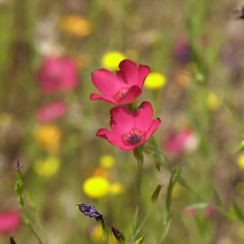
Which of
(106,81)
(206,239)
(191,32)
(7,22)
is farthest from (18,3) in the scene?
(106,81)

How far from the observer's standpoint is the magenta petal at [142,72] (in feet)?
3.88

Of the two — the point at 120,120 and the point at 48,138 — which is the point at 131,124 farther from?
the point at 48,138

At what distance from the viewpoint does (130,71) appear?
1241mm

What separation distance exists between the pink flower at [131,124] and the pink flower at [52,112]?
4.67 ft

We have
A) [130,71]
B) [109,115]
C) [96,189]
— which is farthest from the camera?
[109,115]

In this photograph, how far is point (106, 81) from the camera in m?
1.29

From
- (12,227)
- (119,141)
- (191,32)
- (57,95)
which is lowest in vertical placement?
(57,95)

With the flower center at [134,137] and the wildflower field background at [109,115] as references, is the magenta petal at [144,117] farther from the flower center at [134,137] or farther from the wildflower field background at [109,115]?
the wildflower field background at [109,115]

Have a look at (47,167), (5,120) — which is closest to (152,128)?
(47,167)

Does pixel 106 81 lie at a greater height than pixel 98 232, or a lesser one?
greater

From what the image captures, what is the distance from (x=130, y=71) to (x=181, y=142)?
138 cm

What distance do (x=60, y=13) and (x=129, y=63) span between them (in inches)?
90.4

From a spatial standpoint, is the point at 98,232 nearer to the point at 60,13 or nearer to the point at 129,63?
the point at 129,63

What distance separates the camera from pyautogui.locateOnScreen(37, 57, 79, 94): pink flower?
9.10 feet
